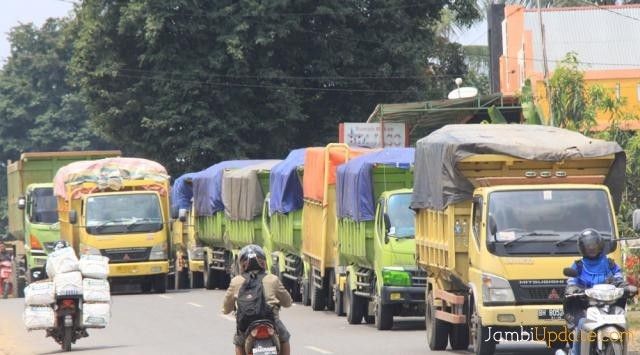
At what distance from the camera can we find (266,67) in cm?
4978

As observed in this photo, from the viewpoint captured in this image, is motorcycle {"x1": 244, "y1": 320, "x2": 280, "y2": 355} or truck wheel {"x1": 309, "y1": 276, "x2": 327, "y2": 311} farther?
truck wheel {"x1": 309, "y1": 276, "x2": 327, "y2": 311}

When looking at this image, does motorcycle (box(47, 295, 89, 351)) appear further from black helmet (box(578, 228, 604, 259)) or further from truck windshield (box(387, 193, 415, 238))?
black helmet (box(578, 228, 604, 259))

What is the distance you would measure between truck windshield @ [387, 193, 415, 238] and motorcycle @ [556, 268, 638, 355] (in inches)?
372

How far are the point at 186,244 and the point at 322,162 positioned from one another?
55.0 feet

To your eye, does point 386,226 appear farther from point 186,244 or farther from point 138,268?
point 186,244

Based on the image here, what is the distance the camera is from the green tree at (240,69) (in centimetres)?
4897

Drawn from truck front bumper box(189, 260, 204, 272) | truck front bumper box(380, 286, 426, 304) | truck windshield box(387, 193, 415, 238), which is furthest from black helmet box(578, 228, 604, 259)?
truck front bumper box(189, 260, 204, 272)

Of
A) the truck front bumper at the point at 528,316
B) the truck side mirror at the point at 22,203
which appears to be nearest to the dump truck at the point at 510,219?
the truck front bumper at the point at 528,316

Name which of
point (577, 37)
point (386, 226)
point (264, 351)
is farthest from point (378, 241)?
point (577, 37)

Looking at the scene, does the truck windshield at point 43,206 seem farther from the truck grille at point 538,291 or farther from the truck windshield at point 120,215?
the truck grille at point 538,291

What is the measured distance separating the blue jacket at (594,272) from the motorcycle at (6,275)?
112ft

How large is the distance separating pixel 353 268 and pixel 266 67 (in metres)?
25.6

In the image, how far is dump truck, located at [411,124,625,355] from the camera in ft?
53.0

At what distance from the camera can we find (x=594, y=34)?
54281 mm
